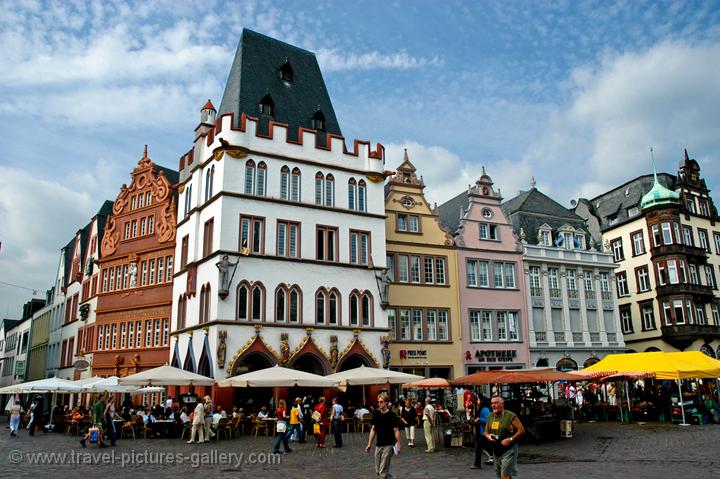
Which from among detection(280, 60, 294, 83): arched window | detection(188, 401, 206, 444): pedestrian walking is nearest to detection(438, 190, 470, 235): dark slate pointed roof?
detection(280, 60, 294, 83): arched window

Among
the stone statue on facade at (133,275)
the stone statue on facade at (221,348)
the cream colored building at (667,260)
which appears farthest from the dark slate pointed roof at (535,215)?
the stone statue on facade at (133,275)

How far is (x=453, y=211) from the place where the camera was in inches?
1843

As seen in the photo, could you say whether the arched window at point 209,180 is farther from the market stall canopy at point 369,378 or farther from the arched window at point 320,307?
the market stall canopy at point 369,378

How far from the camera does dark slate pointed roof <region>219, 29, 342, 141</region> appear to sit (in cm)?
3691

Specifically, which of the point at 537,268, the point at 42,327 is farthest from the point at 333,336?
the point at 42,327

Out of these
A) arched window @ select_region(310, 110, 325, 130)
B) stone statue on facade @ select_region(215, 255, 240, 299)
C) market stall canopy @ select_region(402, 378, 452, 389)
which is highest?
arched window @ select_region(310, 110, 325, 130)

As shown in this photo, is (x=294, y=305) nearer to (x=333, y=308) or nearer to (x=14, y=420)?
(x=333, y=308)

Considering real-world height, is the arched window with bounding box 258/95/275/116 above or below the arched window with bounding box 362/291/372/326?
above

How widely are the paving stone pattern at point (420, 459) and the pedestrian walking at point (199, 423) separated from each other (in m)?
0.68

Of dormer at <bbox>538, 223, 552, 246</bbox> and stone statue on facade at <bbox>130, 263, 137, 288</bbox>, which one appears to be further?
dormer at <bbox>538, 223, 552, 246</bbox>

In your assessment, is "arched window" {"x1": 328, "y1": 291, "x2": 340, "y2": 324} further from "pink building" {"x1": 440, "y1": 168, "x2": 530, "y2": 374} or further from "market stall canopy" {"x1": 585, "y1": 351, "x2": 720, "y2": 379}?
"market stall canopy" {"x1": 585, "y1": 351, "x2": 720, "y2": 379}

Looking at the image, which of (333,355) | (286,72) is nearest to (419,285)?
(333,355)

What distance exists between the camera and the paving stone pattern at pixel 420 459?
15.3 meters

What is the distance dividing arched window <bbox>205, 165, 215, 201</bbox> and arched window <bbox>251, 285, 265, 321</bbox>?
20.0 feet
